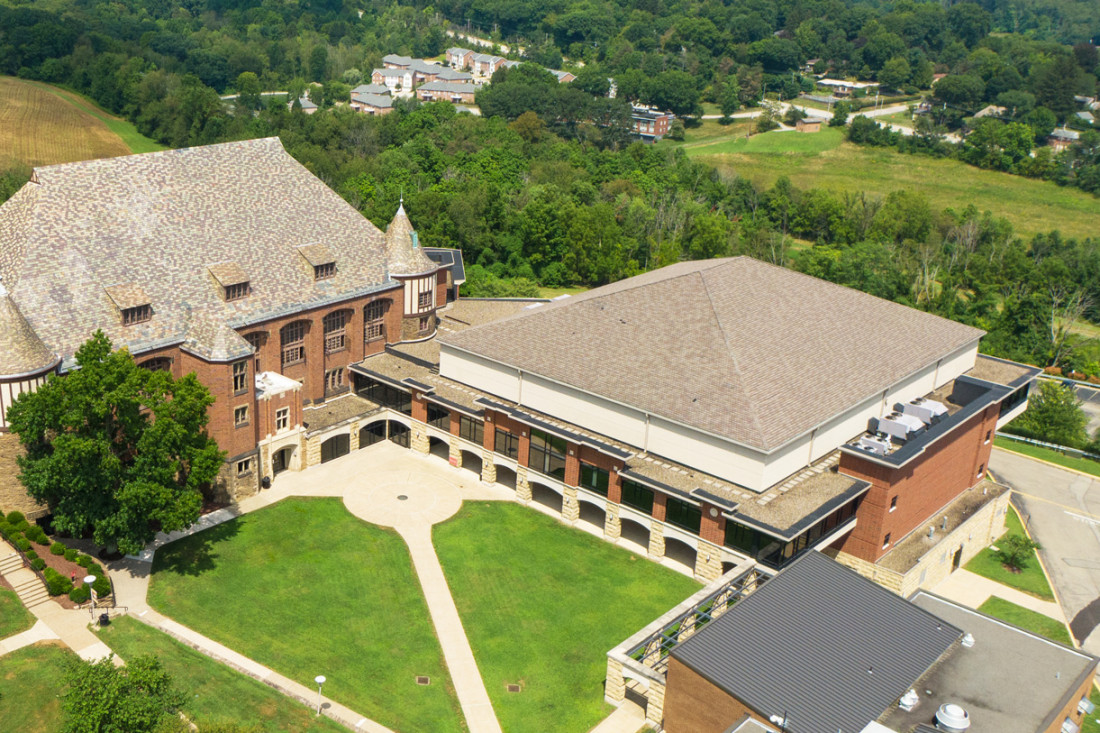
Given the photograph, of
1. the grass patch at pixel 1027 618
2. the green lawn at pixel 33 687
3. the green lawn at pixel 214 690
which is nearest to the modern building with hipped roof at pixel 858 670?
the grass patch at pixel 1027 618

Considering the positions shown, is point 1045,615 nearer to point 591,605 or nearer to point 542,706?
point 591,605

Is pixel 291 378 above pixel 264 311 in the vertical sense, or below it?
below

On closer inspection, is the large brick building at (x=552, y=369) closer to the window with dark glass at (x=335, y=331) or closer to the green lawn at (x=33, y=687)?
the window with dark glass at (x=335, y=331)

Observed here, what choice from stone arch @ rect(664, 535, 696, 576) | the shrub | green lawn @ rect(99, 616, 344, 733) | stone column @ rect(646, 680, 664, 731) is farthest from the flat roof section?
the shrub

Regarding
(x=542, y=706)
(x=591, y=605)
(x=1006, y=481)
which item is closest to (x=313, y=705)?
(x=542, y=706)

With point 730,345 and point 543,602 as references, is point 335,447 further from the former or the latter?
point 730,345

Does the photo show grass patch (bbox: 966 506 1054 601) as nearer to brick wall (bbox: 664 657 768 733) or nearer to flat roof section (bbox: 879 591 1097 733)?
flat roof section (bbox: 879 591 1097 733)
